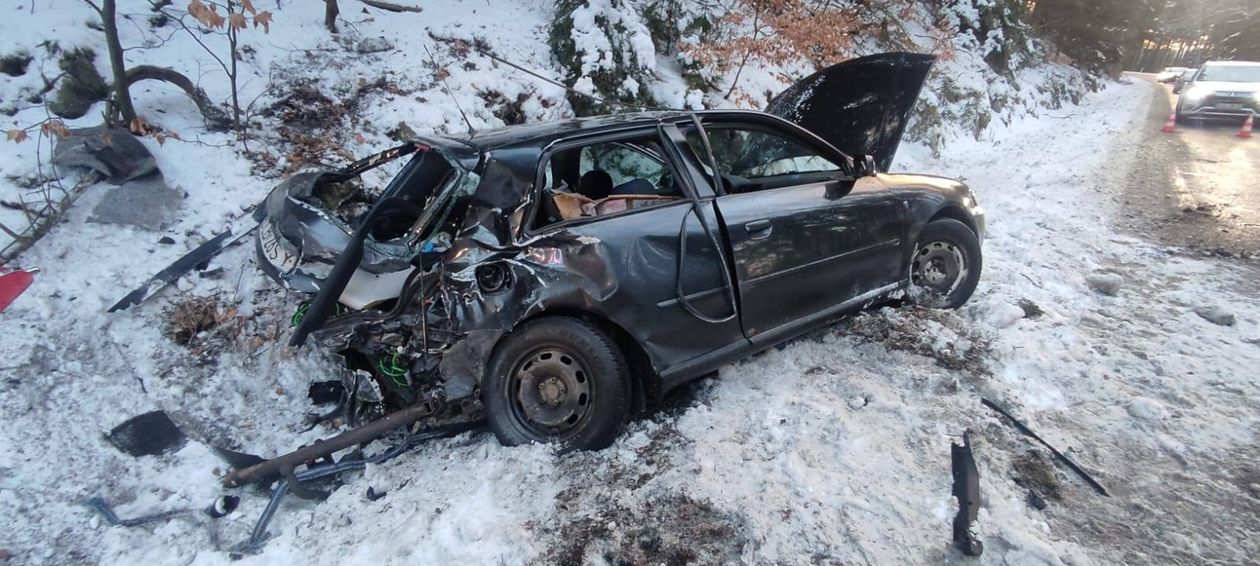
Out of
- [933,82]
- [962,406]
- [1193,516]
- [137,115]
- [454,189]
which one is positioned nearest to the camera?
[1193,516]

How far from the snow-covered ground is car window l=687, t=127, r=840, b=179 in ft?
3.69

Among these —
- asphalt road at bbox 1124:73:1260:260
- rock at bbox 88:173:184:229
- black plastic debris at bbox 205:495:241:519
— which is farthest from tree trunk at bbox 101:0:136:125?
asphalt road at bbox 1124:73:1260:260

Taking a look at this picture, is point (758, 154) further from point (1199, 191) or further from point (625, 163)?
Result: point (1199, 191)

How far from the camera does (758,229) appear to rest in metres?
3.39

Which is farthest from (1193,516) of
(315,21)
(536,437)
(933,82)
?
(933,82)

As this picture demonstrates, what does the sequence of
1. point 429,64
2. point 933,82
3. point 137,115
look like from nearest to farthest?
point 137,115 < point 429,64 < point 933,82

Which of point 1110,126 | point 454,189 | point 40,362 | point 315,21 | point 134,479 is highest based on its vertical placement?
point 315,21

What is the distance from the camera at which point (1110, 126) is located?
13883 mm

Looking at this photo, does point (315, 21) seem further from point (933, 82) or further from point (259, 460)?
point (933, 82)

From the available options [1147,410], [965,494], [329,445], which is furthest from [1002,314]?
[329,445]

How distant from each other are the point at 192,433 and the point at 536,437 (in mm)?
1923

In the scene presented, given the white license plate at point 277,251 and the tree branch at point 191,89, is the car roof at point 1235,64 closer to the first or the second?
the white license plate at point 277,251

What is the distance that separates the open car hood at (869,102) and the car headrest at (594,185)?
6.58 ft

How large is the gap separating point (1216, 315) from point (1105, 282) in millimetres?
777
